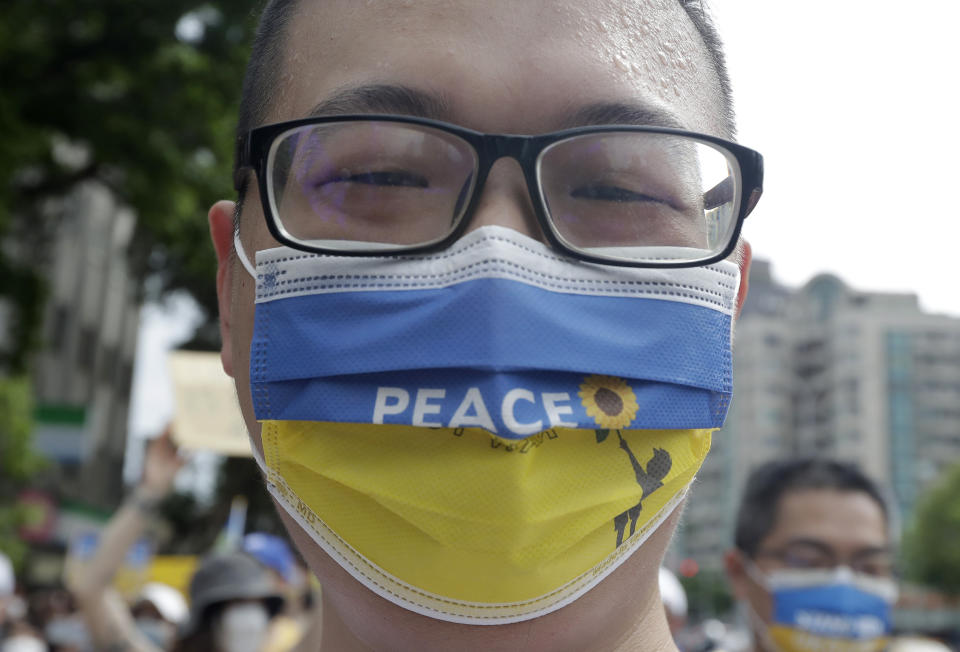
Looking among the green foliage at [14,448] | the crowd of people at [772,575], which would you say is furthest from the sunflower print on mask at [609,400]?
the green foliage at [14,448]

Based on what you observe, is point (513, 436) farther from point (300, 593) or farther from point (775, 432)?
point (775, 432)

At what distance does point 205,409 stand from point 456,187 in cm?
382

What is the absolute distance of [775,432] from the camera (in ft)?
293

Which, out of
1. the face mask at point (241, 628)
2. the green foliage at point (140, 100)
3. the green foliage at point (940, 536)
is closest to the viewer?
the face mask at point (241, 628)

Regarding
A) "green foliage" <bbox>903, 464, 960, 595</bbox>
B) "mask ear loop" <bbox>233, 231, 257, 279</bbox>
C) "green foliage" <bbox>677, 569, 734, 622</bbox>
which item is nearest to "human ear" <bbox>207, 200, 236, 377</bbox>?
"mask ear loop" <bbox>233, 231, 257, 279</bbox>

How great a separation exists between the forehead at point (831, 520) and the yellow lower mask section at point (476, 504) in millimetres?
2927

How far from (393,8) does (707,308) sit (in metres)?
0.64

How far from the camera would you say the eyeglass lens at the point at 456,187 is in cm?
140

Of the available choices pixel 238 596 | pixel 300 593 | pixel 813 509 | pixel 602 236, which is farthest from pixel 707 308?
pixel 300 593

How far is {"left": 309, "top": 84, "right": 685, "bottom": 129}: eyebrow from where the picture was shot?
1407 millimetres

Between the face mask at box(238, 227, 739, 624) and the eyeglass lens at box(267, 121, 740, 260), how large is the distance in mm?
47

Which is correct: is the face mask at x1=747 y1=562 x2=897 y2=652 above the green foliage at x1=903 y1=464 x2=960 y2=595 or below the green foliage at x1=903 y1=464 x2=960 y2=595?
above

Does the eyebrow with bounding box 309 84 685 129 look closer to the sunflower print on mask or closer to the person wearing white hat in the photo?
the sunflower print on mask

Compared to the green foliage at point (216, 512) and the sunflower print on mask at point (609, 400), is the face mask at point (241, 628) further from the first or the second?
the green foliage at point (216, 512)
